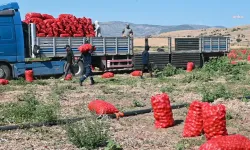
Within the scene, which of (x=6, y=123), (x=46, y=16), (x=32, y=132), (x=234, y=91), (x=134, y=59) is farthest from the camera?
(x=134, y=59)

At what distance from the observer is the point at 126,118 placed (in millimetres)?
10586

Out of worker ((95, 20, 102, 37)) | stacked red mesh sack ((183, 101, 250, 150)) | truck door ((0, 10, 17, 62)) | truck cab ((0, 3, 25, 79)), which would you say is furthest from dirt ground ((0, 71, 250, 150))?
worker ((95, 20, 102, 37))

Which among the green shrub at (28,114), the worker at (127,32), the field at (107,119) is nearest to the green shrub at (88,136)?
the field at (107,119)

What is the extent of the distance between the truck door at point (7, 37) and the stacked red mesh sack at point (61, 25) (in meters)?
1.73

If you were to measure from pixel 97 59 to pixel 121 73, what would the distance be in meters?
1.65

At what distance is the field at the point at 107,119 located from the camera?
7.90 metres

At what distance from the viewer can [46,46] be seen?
827 inches

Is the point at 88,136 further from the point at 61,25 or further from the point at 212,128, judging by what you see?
the point at 61,25

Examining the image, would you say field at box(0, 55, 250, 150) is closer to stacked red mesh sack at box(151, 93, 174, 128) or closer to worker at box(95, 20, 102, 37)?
stacked red mesh sack at box(151, 93, 174, 128)

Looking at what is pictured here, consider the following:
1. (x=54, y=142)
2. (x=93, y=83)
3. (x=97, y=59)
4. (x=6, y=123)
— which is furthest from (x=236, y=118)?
(x=97, y=59)

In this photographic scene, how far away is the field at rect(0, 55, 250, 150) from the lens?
790cm

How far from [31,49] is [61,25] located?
234cm

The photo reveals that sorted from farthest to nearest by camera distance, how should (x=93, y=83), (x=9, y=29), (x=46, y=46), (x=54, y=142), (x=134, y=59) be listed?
(x=134, y=59)
(x=46, y=46)
(x=9, y=29)
(x=93, y=83)
(x=54, y=142)

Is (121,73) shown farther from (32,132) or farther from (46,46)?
(32,132)
